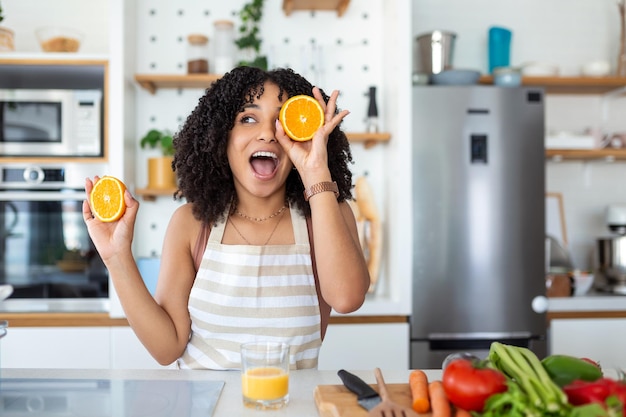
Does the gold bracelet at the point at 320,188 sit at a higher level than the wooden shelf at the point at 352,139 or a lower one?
lower

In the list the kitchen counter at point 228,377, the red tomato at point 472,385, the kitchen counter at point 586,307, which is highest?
the red tomato at point 472,385

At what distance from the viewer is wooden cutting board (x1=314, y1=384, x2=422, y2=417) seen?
984 millimetres

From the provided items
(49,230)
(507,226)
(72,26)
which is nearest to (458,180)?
(507,226)

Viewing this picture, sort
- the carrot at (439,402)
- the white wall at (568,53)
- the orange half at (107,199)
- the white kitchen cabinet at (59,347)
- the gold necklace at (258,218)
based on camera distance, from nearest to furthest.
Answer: the carrot at (439,402)
the orange half at (107,199)
the gold necklace at (258,218)
the white kitchen cabinet at (59,347)
the white wall at (568,53)

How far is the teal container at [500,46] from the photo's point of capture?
333cm

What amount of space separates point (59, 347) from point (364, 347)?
4.42ft

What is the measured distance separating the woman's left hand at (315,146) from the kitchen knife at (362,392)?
43cm

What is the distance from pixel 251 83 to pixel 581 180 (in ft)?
8.85

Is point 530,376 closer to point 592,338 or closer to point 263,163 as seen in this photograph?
point 263,163

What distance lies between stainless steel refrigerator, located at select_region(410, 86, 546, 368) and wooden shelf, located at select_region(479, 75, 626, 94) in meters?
0.46

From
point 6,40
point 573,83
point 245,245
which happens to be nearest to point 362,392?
point 245,245

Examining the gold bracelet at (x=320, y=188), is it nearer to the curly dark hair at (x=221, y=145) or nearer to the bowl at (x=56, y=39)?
the curly dark hair at (x=221, y=145)

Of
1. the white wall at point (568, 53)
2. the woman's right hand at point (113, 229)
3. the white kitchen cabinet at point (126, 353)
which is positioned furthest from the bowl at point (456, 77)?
the woman's right hand at point (113, 229)

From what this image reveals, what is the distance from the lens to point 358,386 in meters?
1.08
